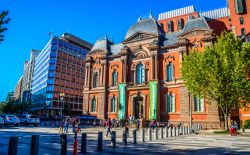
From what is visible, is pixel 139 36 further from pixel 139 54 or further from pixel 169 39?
pixel 169 39

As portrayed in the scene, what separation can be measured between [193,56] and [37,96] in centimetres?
8327

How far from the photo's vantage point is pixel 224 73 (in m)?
26.6

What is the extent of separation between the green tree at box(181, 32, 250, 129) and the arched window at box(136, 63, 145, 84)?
17040 mm

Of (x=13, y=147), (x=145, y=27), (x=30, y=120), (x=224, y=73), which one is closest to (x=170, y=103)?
(x=145, y=27)

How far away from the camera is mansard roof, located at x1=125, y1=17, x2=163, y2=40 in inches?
1840

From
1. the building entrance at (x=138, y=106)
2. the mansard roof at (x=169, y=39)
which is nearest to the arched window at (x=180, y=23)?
the mansard roof at (x=169, y=39)

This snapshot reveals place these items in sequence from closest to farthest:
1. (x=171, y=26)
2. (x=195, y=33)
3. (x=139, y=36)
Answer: (x=195, y=33) < (x=139, y=36) < (x=171, y=26)

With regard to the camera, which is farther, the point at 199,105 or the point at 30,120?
the point at 30,120

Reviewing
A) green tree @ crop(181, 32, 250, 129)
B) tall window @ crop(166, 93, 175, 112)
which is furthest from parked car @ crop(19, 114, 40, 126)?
green tree @ crop(181, 32, 250, 129)

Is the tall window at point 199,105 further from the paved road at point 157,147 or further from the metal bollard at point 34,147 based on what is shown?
the metal bollard at point 34,147

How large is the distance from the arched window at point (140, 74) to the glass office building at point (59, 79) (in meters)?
44.8

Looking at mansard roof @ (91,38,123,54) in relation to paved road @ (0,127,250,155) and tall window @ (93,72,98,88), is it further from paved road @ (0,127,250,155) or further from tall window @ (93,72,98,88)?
paved road @ (0,127,250,155)

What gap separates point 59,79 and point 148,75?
54.3 m

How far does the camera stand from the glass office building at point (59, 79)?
89250mm
